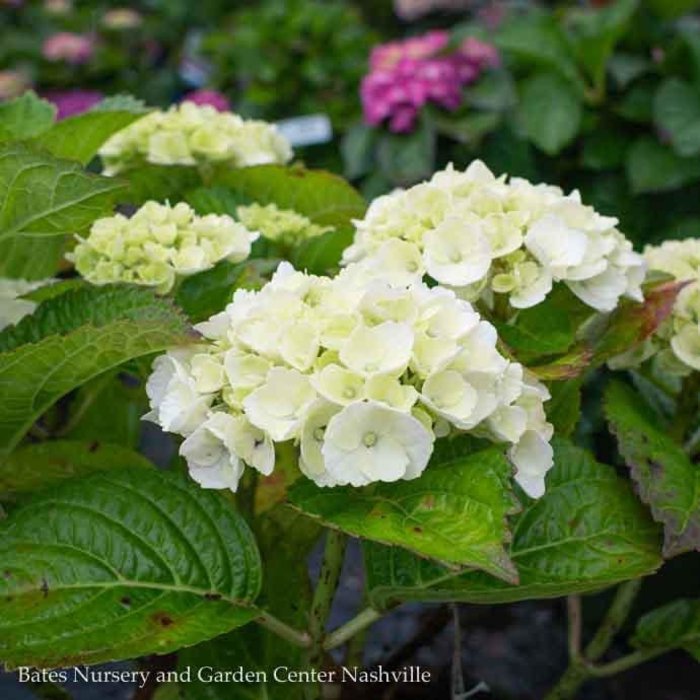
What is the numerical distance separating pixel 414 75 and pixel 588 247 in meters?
1.62

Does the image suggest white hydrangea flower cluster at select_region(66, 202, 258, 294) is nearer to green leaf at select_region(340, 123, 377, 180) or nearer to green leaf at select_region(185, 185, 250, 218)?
green leaf at select_region(185, 185, 250, 218)

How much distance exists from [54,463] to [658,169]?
1.63 meters

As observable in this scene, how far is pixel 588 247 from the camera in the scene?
3.26ft

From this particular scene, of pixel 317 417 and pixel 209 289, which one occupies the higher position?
pixel 317 417

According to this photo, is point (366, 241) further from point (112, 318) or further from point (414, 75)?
point (414, 75)

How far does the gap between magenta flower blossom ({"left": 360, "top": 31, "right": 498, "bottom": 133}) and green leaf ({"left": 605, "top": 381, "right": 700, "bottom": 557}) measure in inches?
61.8

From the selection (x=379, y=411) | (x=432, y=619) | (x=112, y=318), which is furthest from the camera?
(x=432, y=619)

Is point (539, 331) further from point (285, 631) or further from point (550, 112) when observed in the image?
point (550, 112)

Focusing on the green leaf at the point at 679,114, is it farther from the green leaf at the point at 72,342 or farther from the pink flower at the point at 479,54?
the green leaf at the point at 72,342

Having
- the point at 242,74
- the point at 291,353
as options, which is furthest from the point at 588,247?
the point at 242,74

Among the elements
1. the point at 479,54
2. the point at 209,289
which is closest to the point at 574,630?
the point at 209,289

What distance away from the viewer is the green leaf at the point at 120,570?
2.73ft

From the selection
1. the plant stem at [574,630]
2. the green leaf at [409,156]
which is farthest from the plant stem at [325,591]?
the green leaf at [409,156]

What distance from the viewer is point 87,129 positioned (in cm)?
116
